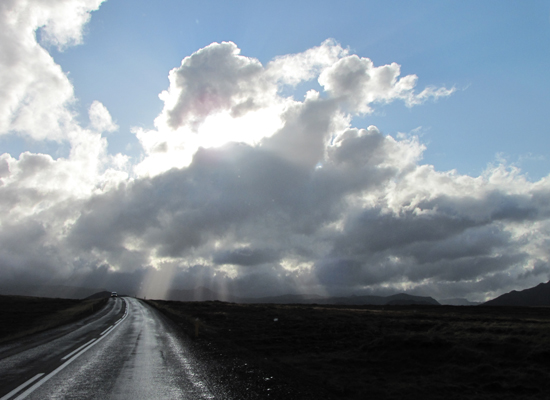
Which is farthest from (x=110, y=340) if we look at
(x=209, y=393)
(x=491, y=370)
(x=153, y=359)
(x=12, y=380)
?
(x=491, y=370)

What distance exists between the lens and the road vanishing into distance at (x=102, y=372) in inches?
335

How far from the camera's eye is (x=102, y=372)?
36.2 ft

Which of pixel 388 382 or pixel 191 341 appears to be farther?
pixel 191 341

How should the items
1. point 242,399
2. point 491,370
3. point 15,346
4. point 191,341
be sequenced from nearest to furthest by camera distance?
point 242,399 < point 491,370 < point 15,346 < point 191,341

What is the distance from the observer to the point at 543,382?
1059 centimetres

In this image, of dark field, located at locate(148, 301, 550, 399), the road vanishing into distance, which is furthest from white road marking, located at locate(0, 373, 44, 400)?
dark field, located at locate(148, 301, 550, 399)

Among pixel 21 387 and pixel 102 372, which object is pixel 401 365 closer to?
pixel 102 372

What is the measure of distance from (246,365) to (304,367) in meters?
2.17

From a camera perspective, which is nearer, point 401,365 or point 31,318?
point 401,365

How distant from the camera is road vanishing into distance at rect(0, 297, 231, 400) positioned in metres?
8.52

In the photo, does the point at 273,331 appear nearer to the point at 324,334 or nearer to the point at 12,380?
the point at 324,334

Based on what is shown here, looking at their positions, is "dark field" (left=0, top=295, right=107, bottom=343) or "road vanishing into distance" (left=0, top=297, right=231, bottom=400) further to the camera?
"dark field" (left=0, top=295, right=107, bottom=343)

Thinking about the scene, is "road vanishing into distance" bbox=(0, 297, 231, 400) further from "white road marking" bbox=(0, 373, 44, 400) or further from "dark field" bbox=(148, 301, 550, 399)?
"dark field" bbox=(148, 301, 550, 399)

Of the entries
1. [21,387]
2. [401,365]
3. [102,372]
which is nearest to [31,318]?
[102,372]
